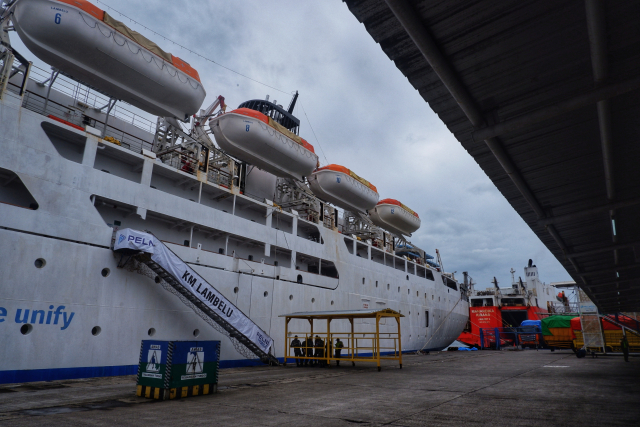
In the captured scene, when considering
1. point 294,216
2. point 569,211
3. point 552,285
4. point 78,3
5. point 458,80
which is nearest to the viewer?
point 458,80

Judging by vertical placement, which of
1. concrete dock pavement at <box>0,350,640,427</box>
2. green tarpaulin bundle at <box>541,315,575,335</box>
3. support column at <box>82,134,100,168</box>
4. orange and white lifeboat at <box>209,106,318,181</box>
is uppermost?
orange and white lifeboat at <box>209,106,318,181</box>

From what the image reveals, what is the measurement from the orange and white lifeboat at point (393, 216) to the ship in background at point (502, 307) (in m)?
14.4

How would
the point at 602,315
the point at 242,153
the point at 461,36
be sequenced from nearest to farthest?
the point at 461,36, the point at 242,153, the point at 602,315

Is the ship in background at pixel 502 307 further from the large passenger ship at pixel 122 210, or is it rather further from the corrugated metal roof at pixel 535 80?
the corrugated metal roof at pixel 535 80

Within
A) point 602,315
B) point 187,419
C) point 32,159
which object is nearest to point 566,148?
point 187,419

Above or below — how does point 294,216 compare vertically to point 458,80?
above

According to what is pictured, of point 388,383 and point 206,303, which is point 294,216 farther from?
point 388,383

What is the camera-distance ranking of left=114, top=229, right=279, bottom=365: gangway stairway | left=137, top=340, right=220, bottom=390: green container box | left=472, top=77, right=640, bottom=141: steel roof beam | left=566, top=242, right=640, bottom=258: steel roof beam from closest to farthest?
1. left=472, top=77, right=640, bottom=141: steel roof beam
2. left=137, top=340, right=220, bottom=390: green container box
3. left=566, top=242, right=640, bottom=258: steel roof beam
4. left=114, top=229, right=279, bottom=365: gangway stairway

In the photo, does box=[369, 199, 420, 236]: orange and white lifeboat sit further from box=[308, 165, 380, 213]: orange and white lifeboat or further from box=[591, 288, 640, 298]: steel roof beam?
box=[591, 288, 640, 298]: steel roof beam

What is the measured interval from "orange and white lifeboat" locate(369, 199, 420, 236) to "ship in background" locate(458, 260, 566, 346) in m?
14.4

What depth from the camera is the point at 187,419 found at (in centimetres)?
605

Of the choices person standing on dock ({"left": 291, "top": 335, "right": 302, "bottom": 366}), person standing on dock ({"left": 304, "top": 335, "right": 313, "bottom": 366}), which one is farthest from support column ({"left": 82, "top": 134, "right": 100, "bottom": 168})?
person standing on dock ({"left": 304, "top": 335, "right": 313, "bottom": 366})

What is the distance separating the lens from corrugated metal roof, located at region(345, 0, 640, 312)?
3.56 metres

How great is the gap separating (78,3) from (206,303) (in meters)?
10.1
